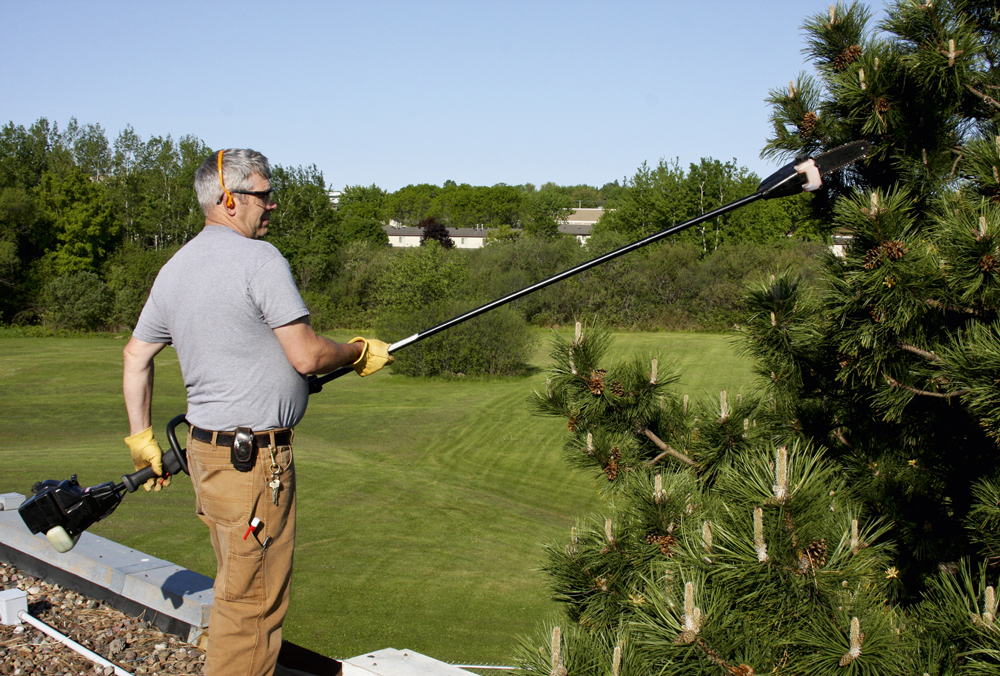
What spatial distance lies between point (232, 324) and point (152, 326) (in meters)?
0.39

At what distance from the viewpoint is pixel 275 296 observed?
253 cm

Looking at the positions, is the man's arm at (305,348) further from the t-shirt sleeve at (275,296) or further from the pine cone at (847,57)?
the pine cone at (847,57)

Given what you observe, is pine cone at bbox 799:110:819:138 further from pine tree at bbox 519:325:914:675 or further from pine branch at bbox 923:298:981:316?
pine tree at bbox 519:325:914:675

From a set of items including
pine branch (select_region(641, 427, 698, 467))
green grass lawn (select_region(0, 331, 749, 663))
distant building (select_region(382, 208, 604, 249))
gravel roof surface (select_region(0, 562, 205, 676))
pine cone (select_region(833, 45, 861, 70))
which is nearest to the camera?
gravel roof surface (select_region(0, 562, 205, 676))

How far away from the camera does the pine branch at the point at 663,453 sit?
379cm

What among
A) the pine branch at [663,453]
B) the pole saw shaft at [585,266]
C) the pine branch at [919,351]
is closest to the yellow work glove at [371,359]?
the pole saw shaft at [585,266]

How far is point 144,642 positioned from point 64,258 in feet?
161

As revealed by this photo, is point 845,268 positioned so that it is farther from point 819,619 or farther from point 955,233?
point 819,619

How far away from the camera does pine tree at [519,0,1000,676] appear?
6.56ft

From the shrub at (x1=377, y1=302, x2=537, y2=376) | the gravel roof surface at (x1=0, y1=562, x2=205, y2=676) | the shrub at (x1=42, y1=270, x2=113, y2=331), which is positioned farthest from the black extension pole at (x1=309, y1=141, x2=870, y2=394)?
the shrub at (x1=42, y1=270, x2=113, y2=331)

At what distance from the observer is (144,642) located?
12.0 ft

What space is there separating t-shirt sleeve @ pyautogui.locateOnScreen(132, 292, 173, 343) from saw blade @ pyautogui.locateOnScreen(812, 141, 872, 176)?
2364mm

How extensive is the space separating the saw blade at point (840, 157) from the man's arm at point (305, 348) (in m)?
1.87

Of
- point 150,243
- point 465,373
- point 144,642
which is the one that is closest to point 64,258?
point 150,243
